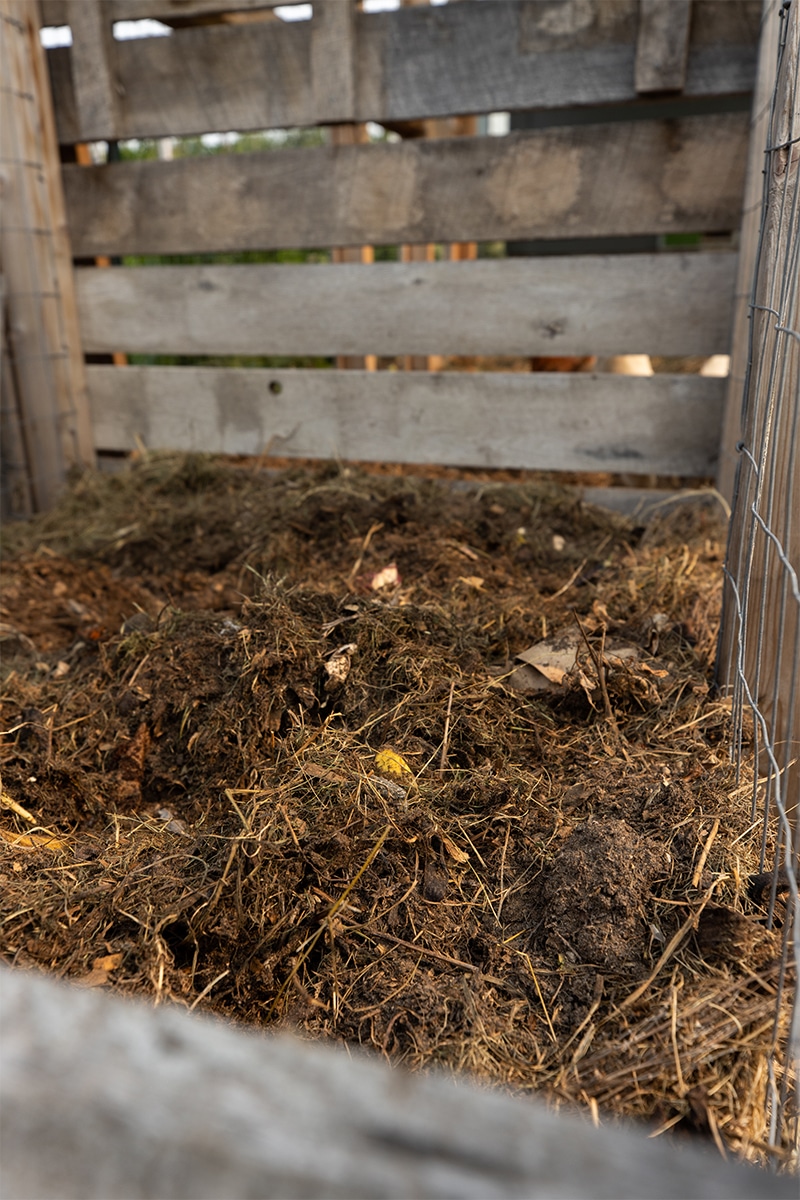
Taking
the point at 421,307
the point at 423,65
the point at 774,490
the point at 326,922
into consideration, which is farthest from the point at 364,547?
the point at 423,65

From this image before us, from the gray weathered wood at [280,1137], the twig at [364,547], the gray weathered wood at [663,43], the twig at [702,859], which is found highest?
the gray weathered wood at [663,43]

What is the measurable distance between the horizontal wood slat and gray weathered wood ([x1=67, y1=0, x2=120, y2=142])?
113 centimetres

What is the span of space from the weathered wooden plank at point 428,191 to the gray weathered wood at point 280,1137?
361 centimetres

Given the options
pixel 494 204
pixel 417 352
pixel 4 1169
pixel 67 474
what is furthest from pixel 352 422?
pixel 4 1169

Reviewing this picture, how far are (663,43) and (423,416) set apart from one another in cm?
164

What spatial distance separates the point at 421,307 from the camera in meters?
4.07

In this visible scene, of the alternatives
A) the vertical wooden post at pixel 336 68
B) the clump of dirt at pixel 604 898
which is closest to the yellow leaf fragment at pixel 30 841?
the clump of dirt at pixel 604 898

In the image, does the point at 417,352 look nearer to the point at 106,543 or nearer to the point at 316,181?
the point at 316,181

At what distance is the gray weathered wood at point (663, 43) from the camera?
3360mm

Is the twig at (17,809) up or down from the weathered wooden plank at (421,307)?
down

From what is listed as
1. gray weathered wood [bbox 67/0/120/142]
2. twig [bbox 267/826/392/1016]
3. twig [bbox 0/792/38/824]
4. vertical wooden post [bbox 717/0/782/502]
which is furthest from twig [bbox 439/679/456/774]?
gray weathered wood [bbox 67/0/120/142]

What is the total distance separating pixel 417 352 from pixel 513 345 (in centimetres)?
A: 43

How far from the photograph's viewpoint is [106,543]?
3.88 m

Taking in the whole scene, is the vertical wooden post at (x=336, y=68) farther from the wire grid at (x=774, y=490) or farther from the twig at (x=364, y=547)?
the wire grid at (x=774, y=490)
